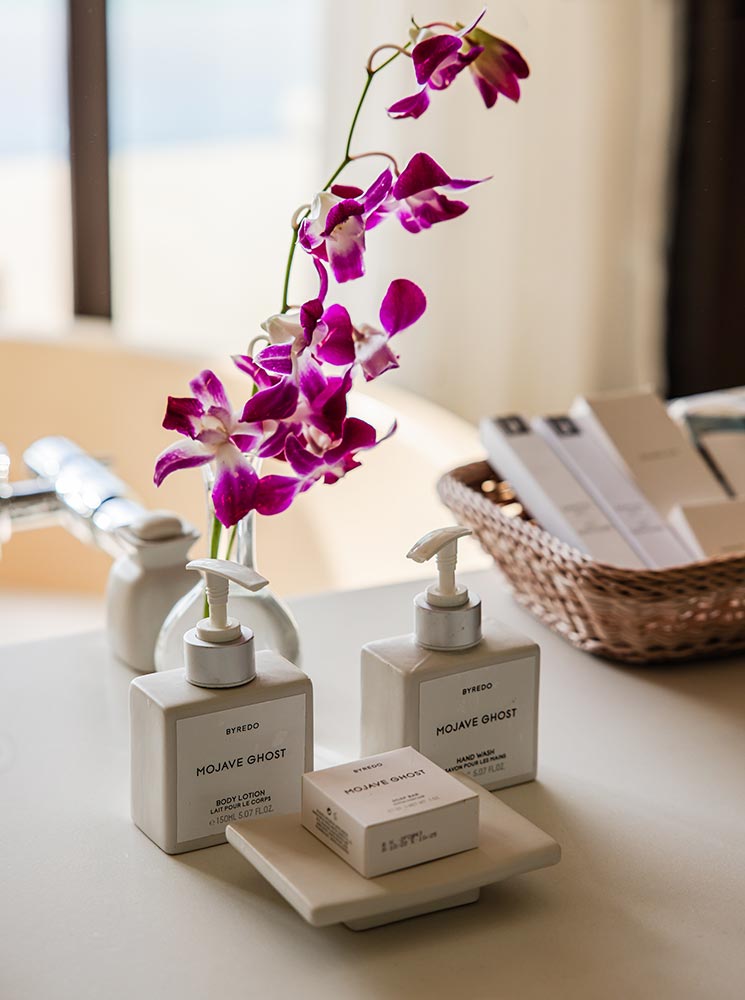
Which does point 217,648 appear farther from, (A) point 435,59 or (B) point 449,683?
(A) point 435,59

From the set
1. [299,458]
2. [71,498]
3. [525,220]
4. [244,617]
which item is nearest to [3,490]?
[71,498]

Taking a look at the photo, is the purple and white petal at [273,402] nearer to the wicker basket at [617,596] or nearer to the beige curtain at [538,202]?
the wicker basket at [617,596]


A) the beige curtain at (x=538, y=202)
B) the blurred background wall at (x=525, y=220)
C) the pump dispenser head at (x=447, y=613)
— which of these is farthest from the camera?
the beige curtain at (x=538, y=202)

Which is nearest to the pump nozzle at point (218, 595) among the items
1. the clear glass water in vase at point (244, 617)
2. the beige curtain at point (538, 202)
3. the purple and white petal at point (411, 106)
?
the clear glass water in vase at point (244, 617)

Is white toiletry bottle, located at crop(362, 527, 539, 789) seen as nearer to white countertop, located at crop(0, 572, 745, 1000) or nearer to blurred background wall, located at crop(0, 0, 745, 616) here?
white countertop, located at crop(0, 572, 745, 1000)

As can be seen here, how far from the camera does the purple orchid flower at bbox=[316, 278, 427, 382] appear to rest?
0.55 m

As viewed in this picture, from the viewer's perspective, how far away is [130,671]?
0.75 meters

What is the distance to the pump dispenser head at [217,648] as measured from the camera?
1.77 feet

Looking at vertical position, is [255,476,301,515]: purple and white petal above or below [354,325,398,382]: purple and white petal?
below

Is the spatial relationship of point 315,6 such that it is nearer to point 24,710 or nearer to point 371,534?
point 371,534

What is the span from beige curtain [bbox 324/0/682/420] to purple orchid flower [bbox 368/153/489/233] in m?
1.31

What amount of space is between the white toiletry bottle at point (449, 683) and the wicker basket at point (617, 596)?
0.12m

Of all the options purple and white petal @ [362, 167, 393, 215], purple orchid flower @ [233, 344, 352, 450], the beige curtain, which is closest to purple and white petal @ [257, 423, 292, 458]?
purple orchid flower @ [233, 344, 352, 450]

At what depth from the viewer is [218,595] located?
0.54 metres
